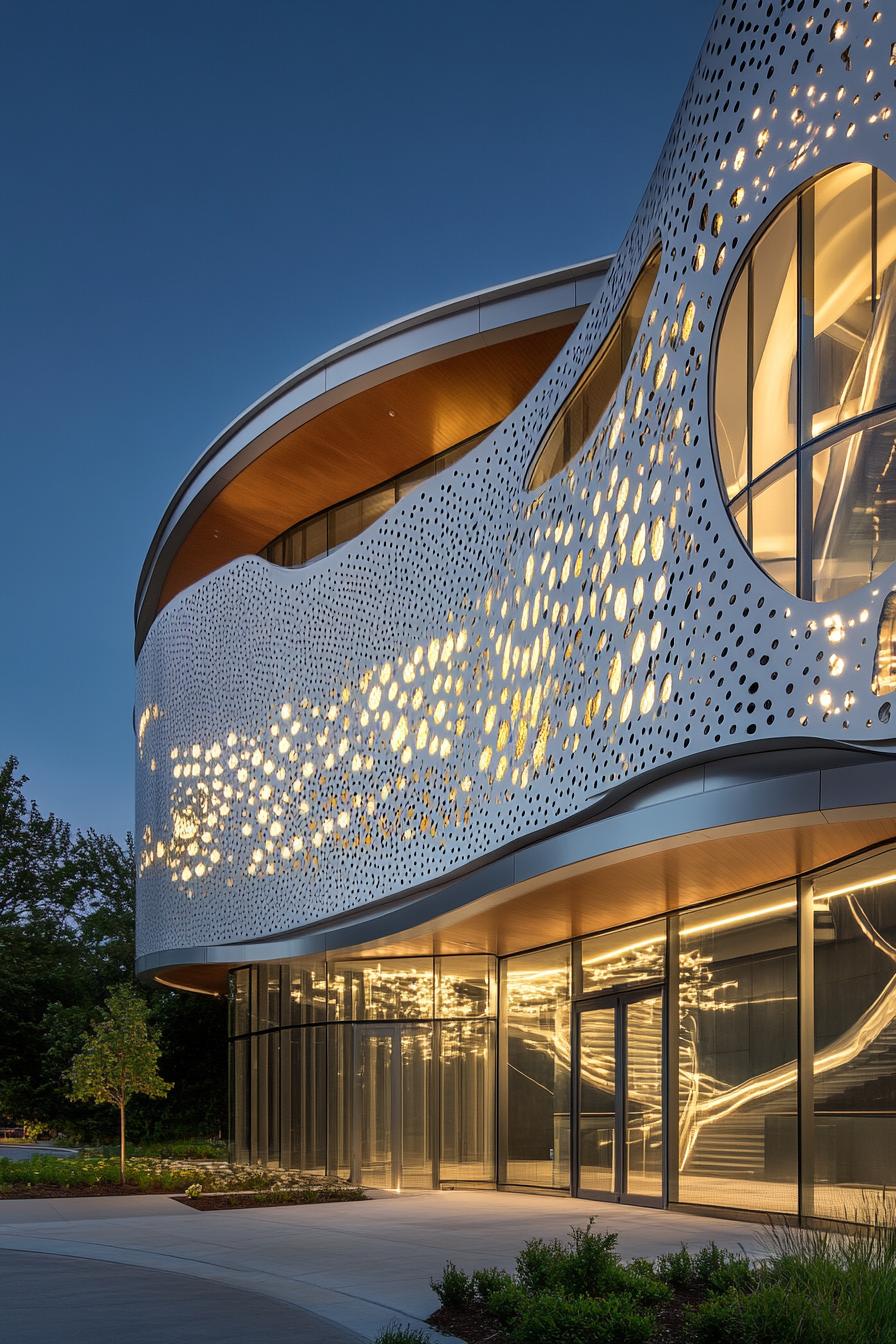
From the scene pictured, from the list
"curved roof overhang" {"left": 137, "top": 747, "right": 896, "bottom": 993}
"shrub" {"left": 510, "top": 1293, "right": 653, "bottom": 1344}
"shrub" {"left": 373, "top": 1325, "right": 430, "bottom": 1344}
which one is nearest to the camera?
"shrub" {"left": 510, "top": 1293, "right": 653, "bottom": 1344}

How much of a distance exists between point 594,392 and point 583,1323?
13.0 metres

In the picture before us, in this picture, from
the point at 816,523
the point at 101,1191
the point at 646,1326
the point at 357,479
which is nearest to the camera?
the point at 646,1326

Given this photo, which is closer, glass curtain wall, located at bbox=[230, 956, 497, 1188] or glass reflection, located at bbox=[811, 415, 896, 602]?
glass reflection, located at bbox=[811, 415, 896, 602]

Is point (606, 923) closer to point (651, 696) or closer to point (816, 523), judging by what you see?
point (651, 696)

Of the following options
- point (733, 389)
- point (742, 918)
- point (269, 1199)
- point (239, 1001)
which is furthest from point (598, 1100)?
point (239, 1001)

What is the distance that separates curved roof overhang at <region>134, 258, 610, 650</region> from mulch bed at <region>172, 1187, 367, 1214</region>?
16579 millimetres

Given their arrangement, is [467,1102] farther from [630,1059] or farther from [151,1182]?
[151,1182]

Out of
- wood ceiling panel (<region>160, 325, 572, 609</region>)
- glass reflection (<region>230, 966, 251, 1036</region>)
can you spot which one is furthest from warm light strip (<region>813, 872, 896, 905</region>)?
glass reflection (<region>230, 966, 251, 1036</region>)

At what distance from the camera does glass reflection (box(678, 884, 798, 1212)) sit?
56.6 ft

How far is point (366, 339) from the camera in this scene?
30531mm

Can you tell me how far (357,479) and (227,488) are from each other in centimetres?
351

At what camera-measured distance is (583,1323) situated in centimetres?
904

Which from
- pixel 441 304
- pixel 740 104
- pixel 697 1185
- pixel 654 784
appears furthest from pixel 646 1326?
pixel 441 304

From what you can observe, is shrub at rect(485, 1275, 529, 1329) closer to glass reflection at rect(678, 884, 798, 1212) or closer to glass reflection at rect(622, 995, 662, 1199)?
glass reflection at rect(678, 884, 798, 1212)
